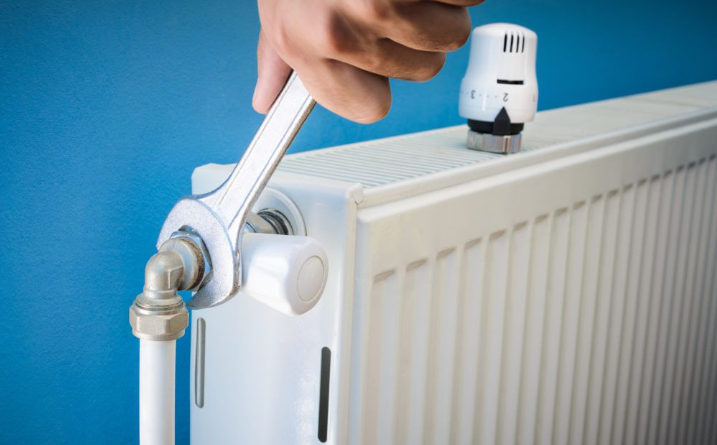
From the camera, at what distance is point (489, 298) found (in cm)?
46

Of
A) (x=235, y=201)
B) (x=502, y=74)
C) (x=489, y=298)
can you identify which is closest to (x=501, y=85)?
(x=502, y=74)

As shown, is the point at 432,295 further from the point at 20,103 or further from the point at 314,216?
the point at 20,103

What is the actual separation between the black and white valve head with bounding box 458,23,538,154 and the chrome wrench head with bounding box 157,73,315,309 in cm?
22

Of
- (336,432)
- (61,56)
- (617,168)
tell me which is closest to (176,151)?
(61,56)

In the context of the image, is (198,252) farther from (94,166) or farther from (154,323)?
(94,166)

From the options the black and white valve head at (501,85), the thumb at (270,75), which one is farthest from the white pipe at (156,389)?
the black and white valve head at (501,85)

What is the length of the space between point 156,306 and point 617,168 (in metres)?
0.37

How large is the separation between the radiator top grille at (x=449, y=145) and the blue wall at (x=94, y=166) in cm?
8

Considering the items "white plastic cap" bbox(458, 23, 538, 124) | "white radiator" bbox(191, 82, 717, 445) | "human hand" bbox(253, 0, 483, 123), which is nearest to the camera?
"human hand" bbox(253, 0, 483, 123)

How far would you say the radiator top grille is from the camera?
1.34 feet

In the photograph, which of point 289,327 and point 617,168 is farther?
point 617,168

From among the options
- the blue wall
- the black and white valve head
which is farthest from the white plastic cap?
the blue wall

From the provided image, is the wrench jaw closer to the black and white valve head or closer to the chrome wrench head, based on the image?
the chrome wrench head

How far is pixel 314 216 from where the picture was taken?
1.15ft
